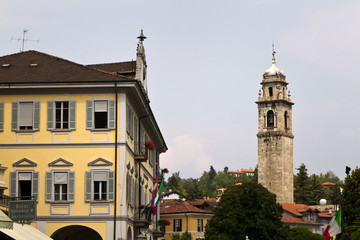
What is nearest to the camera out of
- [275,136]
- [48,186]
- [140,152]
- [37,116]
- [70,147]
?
[48,186]

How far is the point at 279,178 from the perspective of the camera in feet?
493

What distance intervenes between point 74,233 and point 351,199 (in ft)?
52.2

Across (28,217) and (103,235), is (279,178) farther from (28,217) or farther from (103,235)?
(28,217)

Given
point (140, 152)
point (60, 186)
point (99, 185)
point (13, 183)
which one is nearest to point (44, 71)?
point (13, 183)

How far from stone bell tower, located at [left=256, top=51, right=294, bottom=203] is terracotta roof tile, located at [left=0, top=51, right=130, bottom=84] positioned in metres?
110

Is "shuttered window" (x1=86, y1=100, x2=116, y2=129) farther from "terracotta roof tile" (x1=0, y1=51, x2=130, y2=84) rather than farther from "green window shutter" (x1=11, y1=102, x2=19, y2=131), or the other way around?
"green window shutter" (x1=11, y1=102, x2=19, y2=131)

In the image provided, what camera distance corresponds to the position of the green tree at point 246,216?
7869 centimetres

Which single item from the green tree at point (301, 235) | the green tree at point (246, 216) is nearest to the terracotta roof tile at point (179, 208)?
the green tree at point (301, 235)

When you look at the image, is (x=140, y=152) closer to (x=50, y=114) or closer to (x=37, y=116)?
(x=50, y=114)

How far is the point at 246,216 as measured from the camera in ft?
266

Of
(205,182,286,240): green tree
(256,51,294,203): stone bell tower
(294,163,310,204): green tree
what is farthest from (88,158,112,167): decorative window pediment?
(294,163,310,204): green tree

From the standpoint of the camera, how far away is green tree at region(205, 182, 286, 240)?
7869 centimetres

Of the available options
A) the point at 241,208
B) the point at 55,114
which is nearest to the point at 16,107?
the point at 55,114

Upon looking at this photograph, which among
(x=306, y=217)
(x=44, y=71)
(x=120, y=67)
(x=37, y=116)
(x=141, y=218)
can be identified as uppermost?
(x=120, y=67)
